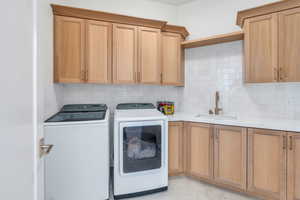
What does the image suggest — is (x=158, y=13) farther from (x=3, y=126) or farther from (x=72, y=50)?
(x=3, y=126)

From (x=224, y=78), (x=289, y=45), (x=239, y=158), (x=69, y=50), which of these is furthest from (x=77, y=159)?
(x=289, y=45)

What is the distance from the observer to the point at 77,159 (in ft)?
6.27

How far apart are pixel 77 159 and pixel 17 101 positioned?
58.6 inches

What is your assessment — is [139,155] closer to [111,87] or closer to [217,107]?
[111,87]

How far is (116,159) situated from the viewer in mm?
2182

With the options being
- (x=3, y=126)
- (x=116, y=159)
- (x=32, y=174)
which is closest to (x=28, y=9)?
(x=3, y=126)

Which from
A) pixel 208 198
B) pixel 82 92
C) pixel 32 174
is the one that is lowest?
pixel 208 198

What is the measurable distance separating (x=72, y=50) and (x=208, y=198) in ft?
8.49

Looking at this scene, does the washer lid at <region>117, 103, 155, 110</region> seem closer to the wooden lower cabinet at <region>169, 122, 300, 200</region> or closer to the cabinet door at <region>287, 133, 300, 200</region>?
the wooden lower cabinet at <region>169, 122, 300, 200</region>

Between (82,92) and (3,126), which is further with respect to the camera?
(82,92)

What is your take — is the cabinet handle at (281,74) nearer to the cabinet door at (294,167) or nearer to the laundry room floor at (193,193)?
the cabinet door at (294,167)

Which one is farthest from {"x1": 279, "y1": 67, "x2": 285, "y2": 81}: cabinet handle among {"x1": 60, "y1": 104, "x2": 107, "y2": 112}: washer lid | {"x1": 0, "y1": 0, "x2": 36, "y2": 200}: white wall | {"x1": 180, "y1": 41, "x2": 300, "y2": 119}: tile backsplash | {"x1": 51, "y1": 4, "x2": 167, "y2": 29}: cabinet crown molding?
{"x1": 0, "y1": 0, "x2": 36, "y2": 200}: white wall

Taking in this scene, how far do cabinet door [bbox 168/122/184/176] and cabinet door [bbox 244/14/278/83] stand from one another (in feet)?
3.76

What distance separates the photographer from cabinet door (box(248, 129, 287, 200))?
6.35 feet
